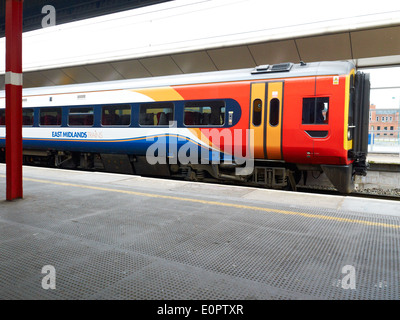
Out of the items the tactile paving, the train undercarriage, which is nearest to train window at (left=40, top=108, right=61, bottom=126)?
the train undercarriage

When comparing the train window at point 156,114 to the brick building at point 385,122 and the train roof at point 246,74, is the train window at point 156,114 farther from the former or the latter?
the brick building at point 385,122

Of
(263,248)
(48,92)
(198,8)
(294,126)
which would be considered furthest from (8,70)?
(198,8)

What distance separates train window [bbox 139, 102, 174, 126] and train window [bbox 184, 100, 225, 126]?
1.79ft

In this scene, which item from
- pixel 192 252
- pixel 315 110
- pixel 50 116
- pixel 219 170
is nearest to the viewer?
pixel 192 252

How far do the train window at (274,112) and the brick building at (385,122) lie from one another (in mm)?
7945

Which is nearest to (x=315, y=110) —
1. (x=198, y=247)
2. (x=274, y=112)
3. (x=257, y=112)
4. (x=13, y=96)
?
(x=274, y=112)

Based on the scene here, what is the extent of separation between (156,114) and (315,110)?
4.34 m

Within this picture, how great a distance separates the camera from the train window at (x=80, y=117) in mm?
10703

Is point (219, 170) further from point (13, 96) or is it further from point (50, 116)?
point (50, 116)

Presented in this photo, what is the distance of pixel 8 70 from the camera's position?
214 inches

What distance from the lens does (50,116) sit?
11.7 meters
